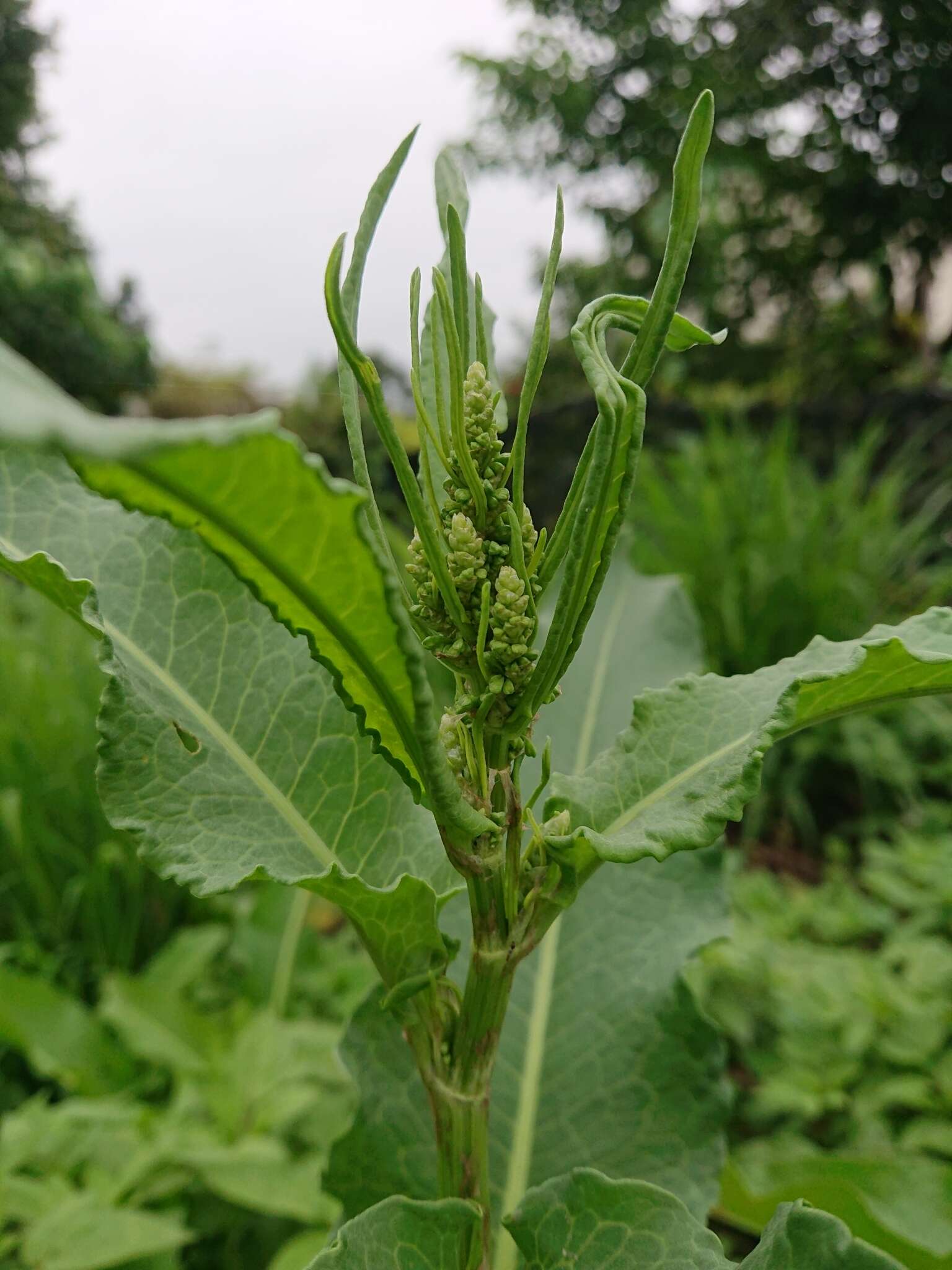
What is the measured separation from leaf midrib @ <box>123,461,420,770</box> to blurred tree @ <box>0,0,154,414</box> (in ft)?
20.2

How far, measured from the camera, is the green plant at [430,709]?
341 millimetres

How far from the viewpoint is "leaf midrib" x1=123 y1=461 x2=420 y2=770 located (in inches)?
11.3

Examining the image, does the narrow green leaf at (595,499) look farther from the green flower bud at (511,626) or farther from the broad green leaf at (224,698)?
the broad green leaf at (224,698)

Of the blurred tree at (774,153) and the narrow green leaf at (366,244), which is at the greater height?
the blurred tree at (774,153)

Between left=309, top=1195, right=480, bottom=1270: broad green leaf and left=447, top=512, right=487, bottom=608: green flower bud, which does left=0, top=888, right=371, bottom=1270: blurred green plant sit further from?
left=447, top=512, right=487, bottom=608: green flower bud

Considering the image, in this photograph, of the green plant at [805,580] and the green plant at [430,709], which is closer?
the green plant at [430,709]

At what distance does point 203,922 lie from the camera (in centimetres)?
182

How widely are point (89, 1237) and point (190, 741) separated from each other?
0.61 m

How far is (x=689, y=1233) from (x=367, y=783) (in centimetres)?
30

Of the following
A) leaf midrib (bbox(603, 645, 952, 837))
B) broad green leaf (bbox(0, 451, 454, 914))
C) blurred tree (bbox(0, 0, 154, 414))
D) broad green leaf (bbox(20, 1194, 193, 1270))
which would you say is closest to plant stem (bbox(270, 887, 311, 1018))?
broad green leaf (bbox(20, 1194, 193, 1270))

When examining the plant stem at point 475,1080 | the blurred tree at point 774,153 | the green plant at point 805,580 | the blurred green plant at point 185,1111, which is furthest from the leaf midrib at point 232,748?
the blurred tree at point 774,153

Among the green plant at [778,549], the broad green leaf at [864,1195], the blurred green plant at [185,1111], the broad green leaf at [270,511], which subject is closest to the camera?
the broad green leaf at [270,511]

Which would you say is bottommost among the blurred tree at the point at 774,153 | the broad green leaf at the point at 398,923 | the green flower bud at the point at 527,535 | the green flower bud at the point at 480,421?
the broad green leaf at the point at 398,923

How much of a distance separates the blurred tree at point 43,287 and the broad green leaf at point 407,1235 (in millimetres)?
6185
